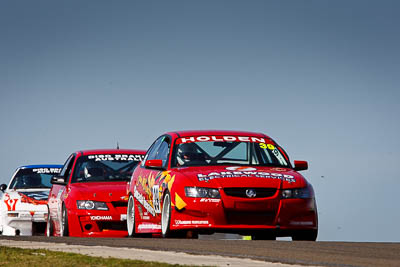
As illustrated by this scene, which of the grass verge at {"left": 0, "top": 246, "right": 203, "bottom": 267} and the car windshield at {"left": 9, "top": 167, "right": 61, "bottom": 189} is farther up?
the grass verge at {"left": 0, "top": 246, "right": 203, "bottom": 267}

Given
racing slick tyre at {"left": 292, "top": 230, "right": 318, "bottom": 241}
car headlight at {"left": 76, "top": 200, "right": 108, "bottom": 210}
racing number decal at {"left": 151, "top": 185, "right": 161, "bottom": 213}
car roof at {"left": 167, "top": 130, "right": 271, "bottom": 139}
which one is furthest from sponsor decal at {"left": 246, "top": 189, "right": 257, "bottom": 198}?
car headlight at {"left": 76, "top": 200, "right": 108, "bottom": 210}

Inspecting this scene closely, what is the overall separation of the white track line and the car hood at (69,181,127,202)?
506 centimetres

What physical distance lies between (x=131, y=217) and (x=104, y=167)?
2530 millimetres

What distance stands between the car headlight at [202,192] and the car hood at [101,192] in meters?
3.77

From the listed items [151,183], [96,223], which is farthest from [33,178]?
[151,183]

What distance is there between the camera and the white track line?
8859 millimetres

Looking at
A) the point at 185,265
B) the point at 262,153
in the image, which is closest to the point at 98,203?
the point at 262,153

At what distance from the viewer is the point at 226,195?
13273 millimetres

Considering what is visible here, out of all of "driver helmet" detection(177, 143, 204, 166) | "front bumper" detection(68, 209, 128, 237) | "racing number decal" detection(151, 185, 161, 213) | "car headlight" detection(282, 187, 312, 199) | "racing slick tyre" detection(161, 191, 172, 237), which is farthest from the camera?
A: "front bumper" detection(68, 209, 128, 237)

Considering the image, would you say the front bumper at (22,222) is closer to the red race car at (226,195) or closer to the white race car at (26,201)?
the white race car at (26,201)

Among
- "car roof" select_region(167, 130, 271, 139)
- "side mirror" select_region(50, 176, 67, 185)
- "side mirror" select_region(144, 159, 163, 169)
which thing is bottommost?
"side mirror" select_region(50, 176, 67, 185)

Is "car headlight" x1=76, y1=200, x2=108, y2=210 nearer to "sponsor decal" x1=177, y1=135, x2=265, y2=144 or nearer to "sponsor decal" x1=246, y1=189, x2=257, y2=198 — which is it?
"sponsor decal" x1=177, y1=135, x2=265, y2=144

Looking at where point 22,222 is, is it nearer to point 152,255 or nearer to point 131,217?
point 131,217

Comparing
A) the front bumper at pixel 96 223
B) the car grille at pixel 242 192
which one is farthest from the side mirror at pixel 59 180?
the car grille at pixel 242 192
